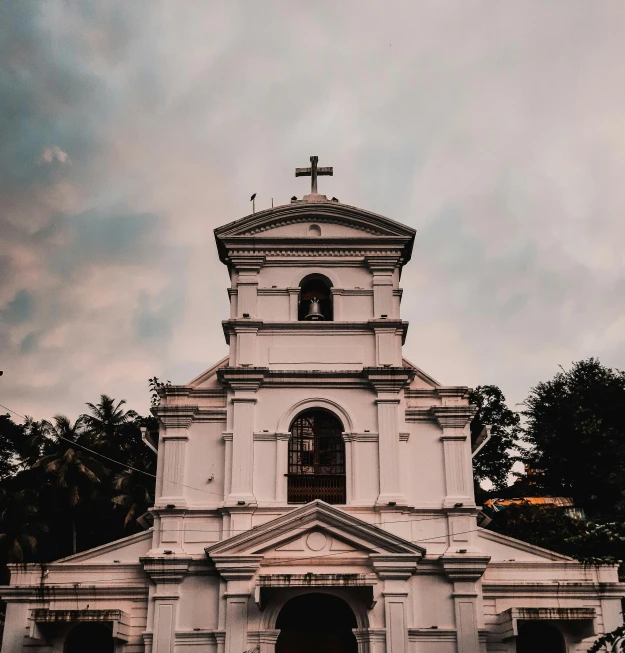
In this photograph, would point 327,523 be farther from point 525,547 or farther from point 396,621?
point 525,547

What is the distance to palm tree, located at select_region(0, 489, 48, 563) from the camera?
102 feet

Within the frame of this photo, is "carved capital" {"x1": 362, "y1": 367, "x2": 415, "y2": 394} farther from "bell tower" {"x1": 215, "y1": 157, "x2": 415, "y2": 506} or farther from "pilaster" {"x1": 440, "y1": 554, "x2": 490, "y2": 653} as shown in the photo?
"pilaster" {"x1": 440, "y1": 554, "x2": 490, "y2": 653}

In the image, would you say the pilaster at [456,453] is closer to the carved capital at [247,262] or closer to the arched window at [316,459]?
the arched window at [316,459]

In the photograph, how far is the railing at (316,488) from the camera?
20531 mm

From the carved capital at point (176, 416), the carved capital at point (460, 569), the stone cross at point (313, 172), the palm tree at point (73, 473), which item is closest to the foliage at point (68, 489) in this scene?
the palm tree at point (73, 473)

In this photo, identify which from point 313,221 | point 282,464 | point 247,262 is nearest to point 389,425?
point 282,464

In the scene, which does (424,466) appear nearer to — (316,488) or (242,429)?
(316,488)

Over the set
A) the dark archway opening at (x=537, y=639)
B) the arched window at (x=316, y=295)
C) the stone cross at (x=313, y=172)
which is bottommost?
the dark archway opening at (x=537, y=639)

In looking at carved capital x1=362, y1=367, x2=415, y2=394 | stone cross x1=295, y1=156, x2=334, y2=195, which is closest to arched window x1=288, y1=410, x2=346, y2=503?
carved capital x1=362, y1=367, x2=415, y2=394

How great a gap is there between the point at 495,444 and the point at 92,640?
25038 mm

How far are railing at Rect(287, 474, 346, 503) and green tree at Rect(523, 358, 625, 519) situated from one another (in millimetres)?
16222

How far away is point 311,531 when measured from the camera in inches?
779

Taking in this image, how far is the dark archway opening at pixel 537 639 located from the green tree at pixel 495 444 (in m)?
20.5

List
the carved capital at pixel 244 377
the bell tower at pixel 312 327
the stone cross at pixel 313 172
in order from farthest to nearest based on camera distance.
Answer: the stone cross at pixel 313 172, the carved capital at pixel 244 377, the bell tower at pixel 312 327
